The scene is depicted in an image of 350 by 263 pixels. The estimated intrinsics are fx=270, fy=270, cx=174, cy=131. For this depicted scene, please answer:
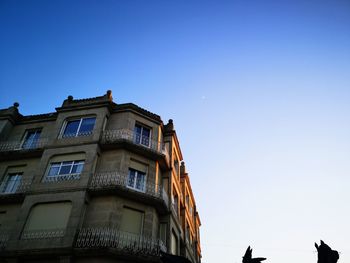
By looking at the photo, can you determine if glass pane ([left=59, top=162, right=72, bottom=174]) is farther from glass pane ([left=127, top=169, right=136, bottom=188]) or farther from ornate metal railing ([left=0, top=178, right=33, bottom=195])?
glass pane ([left=127, top=169, right=136, bottom=188])

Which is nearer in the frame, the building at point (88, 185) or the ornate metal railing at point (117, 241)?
the ornate metal railing at point (117, 241)

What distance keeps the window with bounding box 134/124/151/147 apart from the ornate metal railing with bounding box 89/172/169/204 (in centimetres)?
319

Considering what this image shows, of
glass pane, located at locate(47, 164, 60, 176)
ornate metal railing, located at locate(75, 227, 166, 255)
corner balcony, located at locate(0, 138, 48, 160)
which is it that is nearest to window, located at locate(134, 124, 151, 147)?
glass pane, located at locate(47, 164, 60, 176)

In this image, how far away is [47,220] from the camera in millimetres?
15156

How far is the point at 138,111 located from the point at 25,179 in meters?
8.87

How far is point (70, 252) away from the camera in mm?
13281

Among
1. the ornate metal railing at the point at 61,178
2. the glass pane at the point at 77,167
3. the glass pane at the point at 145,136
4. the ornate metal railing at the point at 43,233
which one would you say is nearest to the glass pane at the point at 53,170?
the ornate metal railing at the point at 61,178

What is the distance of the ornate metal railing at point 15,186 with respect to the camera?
55.9ft

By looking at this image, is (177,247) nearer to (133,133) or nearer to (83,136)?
(133,133)

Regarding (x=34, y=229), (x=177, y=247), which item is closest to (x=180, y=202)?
(x=177, y=247)

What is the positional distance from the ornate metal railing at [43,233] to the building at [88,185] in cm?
6

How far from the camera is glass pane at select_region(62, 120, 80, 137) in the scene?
749 inches

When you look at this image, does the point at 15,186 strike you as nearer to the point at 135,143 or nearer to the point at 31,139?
the point at 31,139

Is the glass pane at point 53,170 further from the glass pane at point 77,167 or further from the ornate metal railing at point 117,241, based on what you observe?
the ornate metal railing at point 117,241
